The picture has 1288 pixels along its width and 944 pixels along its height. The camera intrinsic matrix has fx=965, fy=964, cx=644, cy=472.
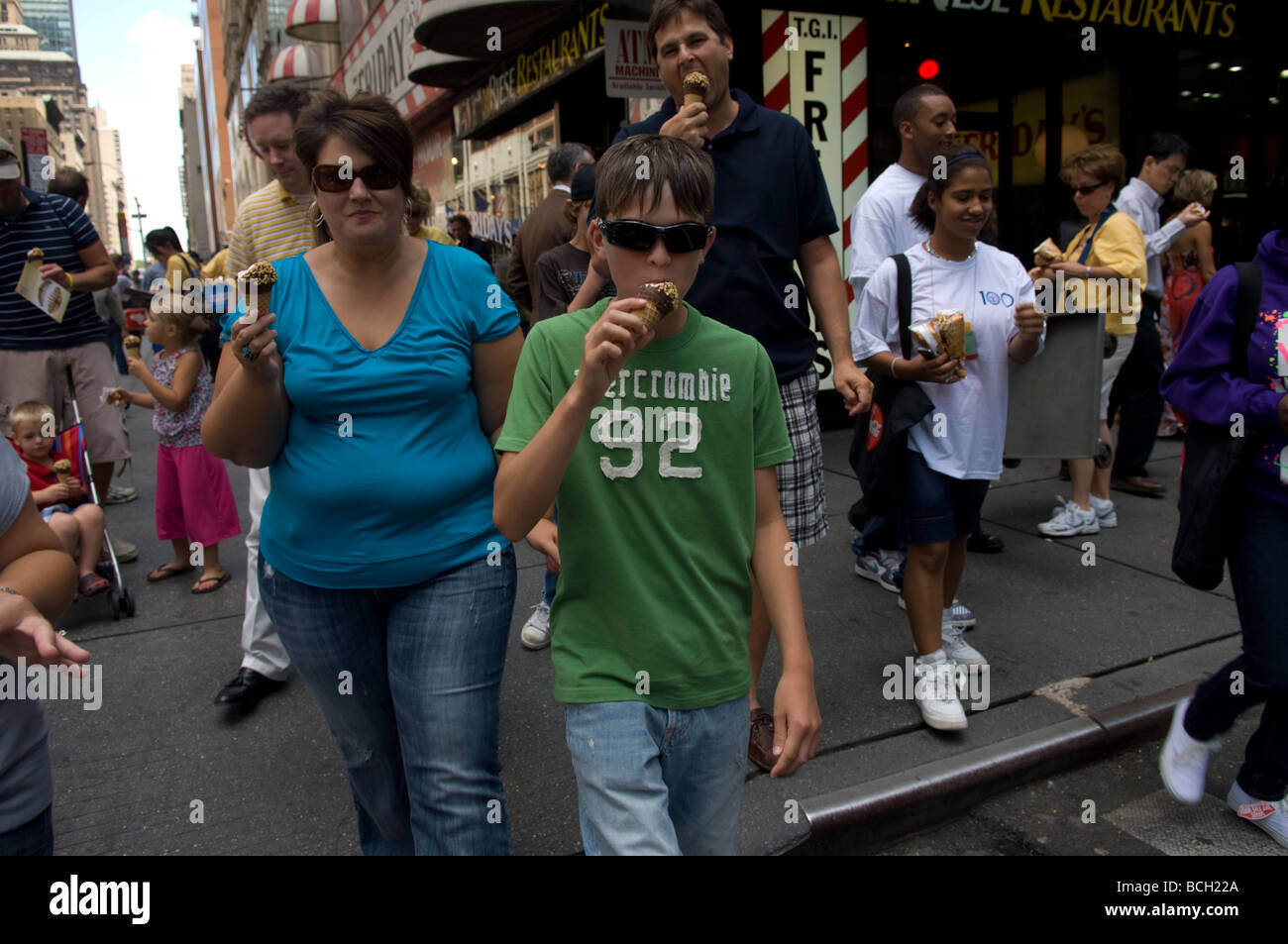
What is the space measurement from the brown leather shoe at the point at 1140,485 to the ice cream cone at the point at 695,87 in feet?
16.4

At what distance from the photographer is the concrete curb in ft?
10.4

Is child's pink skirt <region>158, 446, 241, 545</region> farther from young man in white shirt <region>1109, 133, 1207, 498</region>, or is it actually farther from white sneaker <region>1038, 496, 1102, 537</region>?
young man in white shirt <region>1109, 133, 1207, 498</region>

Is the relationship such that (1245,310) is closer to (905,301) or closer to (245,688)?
(905,301)

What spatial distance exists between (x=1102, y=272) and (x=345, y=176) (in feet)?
15.6

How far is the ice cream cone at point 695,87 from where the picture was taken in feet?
9.47

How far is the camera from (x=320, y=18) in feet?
58.3

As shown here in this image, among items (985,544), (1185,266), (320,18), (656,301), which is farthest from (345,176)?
(320,18)

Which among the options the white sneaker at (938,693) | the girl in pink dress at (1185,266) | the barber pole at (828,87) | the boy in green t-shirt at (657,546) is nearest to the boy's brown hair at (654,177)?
the boy in green t-shirt at (657,546)

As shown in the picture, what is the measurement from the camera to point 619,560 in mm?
1816

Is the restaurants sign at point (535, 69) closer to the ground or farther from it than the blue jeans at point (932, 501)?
farther from it

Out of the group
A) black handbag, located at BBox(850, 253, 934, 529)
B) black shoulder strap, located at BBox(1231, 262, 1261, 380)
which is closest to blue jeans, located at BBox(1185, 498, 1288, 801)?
black shoulder strap, located at BBox(1231, 262, 1261, 380)

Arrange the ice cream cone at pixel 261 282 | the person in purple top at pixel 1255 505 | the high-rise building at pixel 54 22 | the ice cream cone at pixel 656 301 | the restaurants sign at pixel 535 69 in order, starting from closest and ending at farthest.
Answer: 1. the ice cream cone at pixel 656 301
2. the ice cream cone at pixel 261 282
3. the person in purple top at pixel 1255 505
4. the restaurants sign at pixel 535 69
5. the high-rise building at pixel 54 22

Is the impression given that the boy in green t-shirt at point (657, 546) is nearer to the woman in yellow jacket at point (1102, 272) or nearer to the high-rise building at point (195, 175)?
the woman in yellow jacket at point (1102, 272)

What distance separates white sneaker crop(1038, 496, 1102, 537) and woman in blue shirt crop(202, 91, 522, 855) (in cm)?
449
